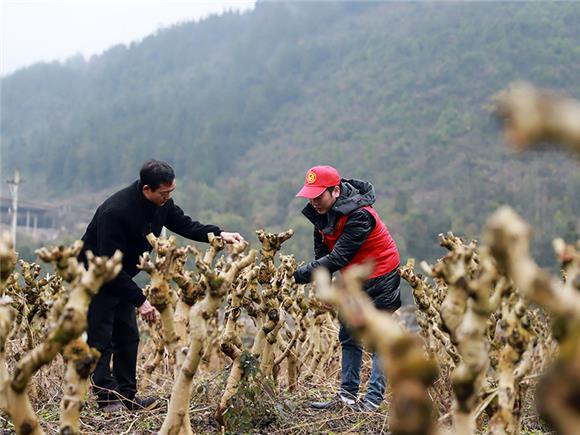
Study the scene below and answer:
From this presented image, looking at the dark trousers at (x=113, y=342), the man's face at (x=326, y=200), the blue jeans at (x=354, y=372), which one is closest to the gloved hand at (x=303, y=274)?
the man's face at (x=326, y=200)

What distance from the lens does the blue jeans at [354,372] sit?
6105mm

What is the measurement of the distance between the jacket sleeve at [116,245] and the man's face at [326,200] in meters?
1.45

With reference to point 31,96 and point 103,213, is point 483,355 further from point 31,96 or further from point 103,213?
point 31,96

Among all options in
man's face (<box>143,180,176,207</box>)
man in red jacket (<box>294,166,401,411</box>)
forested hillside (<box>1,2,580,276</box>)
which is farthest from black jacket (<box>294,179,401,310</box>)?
forested hillside (<box>1,2,580,276</box>)

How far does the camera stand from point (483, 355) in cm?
278

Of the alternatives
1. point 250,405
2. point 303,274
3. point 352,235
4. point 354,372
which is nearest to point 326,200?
point 352,235

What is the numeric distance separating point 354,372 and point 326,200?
4.76ft

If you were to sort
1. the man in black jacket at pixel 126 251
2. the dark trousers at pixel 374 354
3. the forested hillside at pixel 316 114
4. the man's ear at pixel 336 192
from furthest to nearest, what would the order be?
the forested hillside at pixel 316 114 → the dark trousers at pixel 374 354 → the man's ear at pixel 336 192 → the man in black jacket at pixel 126 251

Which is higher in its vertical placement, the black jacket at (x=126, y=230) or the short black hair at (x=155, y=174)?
the short black hair at (x=155, y=174)

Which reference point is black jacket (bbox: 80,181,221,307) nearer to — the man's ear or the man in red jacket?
the man in red jacket

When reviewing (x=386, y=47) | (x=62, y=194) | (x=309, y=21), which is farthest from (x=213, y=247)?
(x=309, y=21)

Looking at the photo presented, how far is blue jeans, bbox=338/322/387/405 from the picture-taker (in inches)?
240

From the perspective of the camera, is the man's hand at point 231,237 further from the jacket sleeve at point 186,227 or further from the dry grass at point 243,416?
the dry grass at point 243,416

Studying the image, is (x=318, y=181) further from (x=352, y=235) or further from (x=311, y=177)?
(x=352, y=235)
